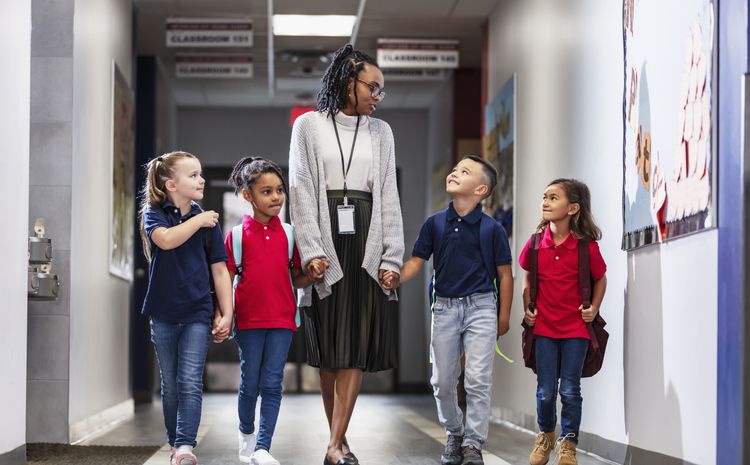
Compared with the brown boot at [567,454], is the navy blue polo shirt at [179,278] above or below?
above

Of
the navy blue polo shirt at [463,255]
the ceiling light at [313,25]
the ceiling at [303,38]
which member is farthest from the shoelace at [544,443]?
the ceiling light at [313,25]

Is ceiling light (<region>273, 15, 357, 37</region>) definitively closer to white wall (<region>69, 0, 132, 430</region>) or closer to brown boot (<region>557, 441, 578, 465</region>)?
white wall (<region>69, 0, 132, 430</region>)

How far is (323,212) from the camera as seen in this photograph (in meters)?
3.89

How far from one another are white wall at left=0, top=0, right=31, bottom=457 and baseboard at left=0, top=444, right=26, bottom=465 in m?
0.02

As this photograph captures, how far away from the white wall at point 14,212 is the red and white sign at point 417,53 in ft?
17.3

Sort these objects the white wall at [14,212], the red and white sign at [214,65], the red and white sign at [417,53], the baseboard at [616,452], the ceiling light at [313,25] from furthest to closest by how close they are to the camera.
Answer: the red and white sign at [214,65] < the red and white sign at [417,53] < the ceiling light at [313,25] < the white wall at [14,212] < the baseboard at [616,452]

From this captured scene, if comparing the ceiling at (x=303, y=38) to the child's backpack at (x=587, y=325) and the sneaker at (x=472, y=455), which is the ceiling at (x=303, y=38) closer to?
the child's backpack at (x=587, y=325)

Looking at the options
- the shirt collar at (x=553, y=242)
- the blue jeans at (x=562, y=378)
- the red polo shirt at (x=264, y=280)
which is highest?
the shirt collar at (x=553, y=242)

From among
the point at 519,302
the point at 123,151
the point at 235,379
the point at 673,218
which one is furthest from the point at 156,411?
the point at 673,218

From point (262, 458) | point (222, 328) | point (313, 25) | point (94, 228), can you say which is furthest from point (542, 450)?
point (313, 25)

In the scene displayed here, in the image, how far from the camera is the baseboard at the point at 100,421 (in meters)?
5.83

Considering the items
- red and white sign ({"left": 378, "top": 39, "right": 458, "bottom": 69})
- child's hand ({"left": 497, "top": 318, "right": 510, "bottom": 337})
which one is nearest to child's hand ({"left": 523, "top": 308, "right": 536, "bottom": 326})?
child's hand ({"left": 497, "top": 318, "right": 510, "bottom": 337})

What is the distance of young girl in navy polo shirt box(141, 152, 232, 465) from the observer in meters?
3.79

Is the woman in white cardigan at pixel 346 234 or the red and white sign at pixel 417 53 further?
the red and white sign at pixel 417 53
